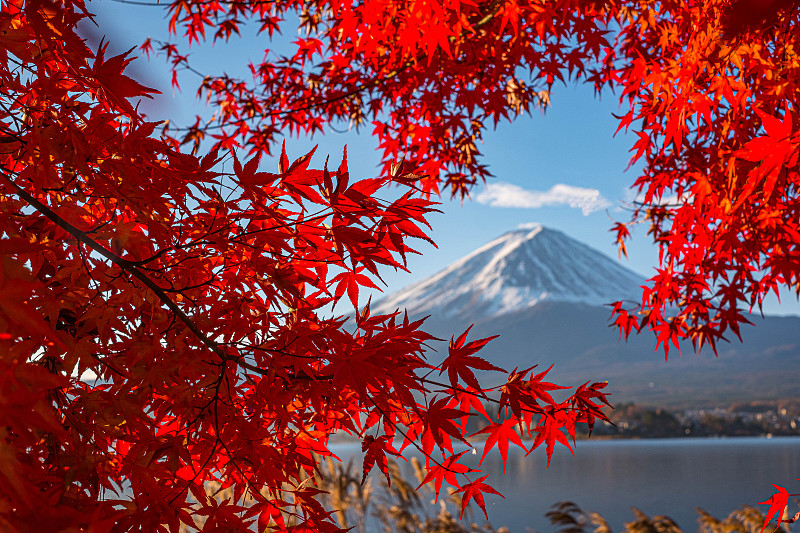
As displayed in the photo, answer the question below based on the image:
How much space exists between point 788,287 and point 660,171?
2.49 feet

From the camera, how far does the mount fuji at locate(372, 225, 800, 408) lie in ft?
134

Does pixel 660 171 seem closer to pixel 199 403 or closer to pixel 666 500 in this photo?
pixel 199 403

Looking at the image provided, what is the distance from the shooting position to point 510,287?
178 ft

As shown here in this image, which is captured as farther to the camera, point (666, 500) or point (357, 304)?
point (666, 500)

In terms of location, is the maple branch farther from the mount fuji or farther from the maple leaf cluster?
the mount fuji

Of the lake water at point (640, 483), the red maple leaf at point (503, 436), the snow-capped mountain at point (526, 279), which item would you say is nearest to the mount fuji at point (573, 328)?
the snow-capped mountain at point (526, 279)

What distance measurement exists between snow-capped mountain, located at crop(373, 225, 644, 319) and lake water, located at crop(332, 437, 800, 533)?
96.8 feet

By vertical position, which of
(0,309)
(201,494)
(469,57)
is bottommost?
(201,494)

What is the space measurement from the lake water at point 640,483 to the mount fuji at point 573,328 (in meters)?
18.0

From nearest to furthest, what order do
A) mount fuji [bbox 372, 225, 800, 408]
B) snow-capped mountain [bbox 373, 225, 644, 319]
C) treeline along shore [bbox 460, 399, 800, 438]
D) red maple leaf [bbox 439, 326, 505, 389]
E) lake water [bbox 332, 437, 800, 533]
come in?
red maple leaf [bbox 439, 326, 505, 389]
lake water [bbox 332, 437, 800, 533]
treeline along shore [bbox 460, 399, 800, 438]
mount fuji [bbox 372, 225, 800, 408]
snow-capped mountain [bbox 373, 225, 644, 319]

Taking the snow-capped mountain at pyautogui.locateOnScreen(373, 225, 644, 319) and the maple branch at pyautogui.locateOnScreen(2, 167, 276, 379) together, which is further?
the snow-capped mountain at pyautogui.locateOnScreen(373, 225, 644, 319)

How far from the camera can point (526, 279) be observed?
54.0 metres

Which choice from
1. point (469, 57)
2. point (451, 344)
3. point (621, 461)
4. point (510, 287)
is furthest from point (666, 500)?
point (510, 287)

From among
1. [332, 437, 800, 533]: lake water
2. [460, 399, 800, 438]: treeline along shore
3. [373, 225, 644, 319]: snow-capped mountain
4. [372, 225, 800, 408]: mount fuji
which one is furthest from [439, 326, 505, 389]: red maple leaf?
[373, 225, 644, 319]: snow-capped mountain
